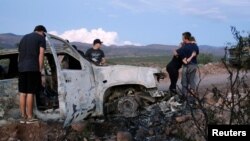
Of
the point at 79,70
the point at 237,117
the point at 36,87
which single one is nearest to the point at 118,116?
the point at 79,70

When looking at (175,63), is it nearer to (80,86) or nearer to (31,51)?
(80,86)

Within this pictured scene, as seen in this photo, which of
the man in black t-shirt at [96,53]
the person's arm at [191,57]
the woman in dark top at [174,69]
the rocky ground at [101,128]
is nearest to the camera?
the rocky ground at [101,128]

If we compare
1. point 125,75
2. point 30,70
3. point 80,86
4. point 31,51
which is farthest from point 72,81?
point 125,75

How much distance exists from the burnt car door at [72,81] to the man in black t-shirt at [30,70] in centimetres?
24

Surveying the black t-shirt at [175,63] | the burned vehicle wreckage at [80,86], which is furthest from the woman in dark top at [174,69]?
the burned vehicle wreckage at [80,86]

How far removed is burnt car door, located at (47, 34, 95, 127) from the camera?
27.7ft

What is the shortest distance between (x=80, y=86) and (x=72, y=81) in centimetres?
24

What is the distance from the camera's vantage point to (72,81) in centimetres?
867

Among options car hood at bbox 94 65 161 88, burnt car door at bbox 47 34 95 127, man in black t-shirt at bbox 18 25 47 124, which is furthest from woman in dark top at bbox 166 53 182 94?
man in black t-shirt at bbox 18 25 47 124

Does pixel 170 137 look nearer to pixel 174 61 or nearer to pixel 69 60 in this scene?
pixel 69 60

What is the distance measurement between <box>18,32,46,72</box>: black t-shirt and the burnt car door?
0.23 m

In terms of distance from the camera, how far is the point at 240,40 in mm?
4750

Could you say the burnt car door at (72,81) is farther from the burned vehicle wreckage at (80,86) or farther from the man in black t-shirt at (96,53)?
the man in black t-shirt at (96,53)

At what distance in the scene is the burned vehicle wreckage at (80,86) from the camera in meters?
8.56
